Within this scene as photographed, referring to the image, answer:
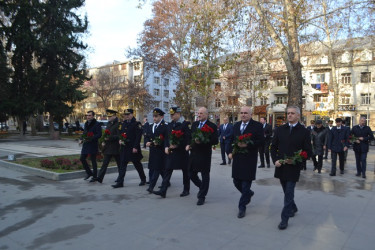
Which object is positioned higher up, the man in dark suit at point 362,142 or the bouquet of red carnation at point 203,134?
the bouquet of red carnation at point 203,134

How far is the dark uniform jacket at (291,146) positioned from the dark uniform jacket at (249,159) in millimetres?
455

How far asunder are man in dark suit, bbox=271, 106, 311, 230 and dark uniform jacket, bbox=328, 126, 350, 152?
5.97 m

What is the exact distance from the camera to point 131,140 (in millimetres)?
7711

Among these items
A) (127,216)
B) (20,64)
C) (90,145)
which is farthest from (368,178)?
(20,64)

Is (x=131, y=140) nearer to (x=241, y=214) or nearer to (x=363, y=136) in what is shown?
(x=241, y=214)

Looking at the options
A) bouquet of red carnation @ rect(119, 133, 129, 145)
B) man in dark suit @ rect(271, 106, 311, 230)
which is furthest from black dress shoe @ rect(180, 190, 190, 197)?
man in dark suit @ rect(271, 106, 311, 230)

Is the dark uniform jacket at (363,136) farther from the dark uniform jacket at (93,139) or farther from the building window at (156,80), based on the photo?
the building window at (156,80)

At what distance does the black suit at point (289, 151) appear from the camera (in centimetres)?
466

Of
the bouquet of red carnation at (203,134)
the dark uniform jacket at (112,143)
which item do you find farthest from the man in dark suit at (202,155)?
the dark uniform jacket at (112,143)

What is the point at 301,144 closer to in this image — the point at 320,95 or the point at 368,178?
the point at 368,178

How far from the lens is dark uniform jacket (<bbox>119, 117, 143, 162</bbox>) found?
7586 millimetres

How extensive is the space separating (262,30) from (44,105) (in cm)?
2054

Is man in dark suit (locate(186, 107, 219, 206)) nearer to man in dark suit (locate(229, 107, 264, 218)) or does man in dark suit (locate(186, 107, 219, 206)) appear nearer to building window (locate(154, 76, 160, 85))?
man in dark suit (locate(229, 107, 264, 218))

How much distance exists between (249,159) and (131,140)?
3567 millimetres
